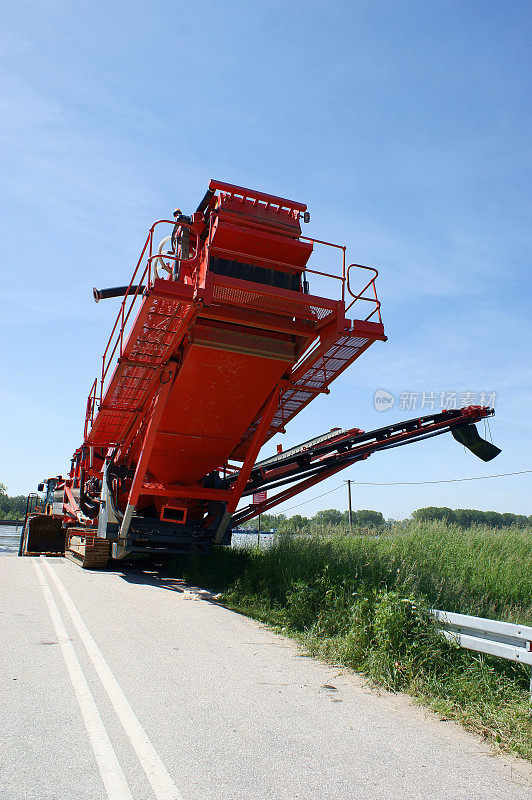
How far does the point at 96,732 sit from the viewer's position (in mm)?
4000

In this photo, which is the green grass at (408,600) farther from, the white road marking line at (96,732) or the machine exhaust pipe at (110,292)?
the machine exhaust pipe at (110,292)

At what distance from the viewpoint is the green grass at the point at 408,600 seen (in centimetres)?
493

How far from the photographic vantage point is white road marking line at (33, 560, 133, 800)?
323 centimetres

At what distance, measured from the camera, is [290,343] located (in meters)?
9.34

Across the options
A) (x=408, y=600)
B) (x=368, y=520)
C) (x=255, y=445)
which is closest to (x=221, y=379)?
(x=255, y=445)

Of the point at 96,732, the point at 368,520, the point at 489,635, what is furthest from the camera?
the point at 368,520

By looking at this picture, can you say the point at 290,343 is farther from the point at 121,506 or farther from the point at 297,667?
the point at 121,506

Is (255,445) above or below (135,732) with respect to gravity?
above

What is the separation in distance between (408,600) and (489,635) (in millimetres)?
954

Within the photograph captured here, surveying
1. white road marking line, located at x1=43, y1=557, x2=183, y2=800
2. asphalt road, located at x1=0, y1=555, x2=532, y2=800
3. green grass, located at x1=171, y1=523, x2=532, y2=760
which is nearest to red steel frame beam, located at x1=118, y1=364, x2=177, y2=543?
green grass, located at x1=171, y1=523, x2=532, y2=760

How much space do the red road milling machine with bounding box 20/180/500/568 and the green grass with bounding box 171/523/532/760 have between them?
1743mm

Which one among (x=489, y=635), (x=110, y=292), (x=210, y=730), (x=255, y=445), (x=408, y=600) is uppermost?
(x=110, y=292)

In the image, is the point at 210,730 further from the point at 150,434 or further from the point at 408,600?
the point at 150,434

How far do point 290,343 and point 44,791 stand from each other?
7.07 metres
